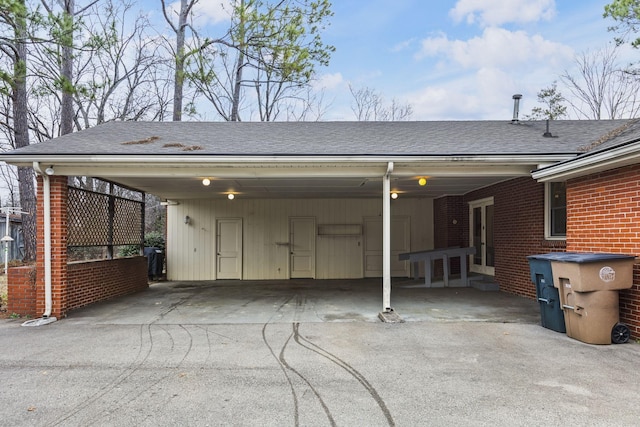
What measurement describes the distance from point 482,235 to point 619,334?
18.9 ft

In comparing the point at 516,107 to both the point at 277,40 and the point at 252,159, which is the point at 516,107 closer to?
the point at 252,159

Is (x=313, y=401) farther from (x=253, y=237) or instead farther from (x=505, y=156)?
(x=253, y=237)

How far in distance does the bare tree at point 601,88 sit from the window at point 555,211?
1693cm

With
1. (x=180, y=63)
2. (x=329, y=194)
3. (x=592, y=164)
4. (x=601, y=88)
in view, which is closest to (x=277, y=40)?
(x=180, y=63)

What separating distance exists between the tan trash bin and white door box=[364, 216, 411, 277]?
7.58 m

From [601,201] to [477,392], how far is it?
3655 millimetres

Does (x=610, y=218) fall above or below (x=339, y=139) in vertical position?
below

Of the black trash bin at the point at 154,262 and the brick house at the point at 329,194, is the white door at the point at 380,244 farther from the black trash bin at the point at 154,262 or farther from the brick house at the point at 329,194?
the black trash bin at the point at 154,262

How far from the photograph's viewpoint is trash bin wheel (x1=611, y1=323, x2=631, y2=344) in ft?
16.0

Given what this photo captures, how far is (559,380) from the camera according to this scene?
377cm

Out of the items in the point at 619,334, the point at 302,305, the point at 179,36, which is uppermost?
the point at 179,36

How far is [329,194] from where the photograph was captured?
11281 millimetres

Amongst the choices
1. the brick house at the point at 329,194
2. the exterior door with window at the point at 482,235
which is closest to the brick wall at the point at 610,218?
the brick house at the point at 329,194

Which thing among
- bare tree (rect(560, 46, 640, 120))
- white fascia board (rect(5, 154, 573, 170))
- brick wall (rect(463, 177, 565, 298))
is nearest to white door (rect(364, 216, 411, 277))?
brick wall (rect(463, 177, 565, 298))
